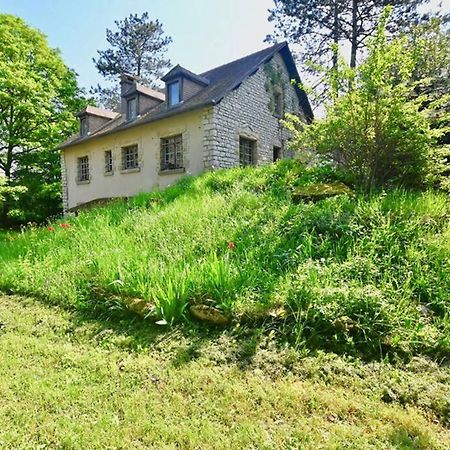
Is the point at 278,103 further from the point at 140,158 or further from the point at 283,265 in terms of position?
the point at 283,265

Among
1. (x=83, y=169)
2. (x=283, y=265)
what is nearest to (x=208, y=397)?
(x=283, y=265)

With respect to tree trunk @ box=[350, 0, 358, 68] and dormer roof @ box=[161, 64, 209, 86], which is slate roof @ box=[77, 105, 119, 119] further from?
tree trunk @ box=[350, 0, 358, 68]

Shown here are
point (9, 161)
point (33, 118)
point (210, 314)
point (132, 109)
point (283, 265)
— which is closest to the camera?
point (210, 314)

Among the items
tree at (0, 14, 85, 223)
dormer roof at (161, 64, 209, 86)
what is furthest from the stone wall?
tree at (0, 14, 85, 223)

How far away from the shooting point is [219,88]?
1161 cm

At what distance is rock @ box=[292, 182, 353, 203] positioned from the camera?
198 inches

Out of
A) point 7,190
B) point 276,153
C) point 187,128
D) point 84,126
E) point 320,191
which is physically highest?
point 84,126

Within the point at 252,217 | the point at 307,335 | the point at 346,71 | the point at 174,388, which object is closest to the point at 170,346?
the point at 174,388

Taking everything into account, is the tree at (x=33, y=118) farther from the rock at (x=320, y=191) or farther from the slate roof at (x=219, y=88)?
the rock at (x=320, y=191)

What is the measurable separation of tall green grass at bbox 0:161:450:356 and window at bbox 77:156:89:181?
10789mm

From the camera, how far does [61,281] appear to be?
153 inches

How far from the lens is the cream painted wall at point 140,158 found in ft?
37.0

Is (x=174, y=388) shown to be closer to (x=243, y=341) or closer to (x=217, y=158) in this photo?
(x=243, y=341)

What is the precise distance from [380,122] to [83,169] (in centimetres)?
1427
